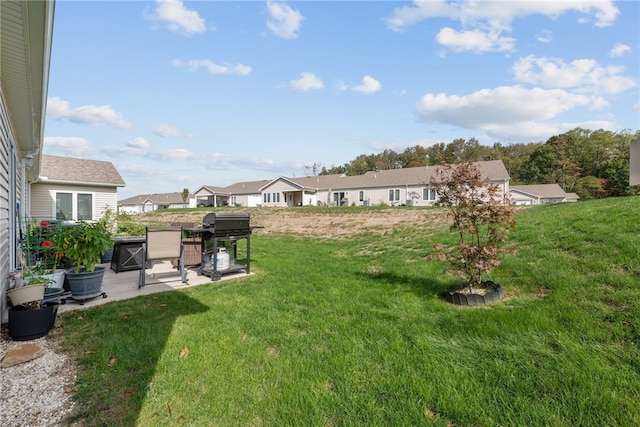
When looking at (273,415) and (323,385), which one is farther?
(323,385)

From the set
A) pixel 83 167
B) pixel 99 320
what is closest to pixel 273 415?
pixel 99 320

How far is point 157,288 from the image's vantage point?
562cm

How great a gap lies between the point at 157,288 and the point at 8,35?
4.11 meters

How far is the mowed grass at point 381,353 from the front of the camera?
6.77ft

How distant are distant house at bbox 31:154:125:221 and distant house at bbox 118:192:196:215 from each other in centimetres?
4546

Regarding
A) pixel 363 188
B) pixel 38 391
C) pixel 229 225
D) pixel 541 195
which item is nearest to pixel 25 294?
pixel 38 391

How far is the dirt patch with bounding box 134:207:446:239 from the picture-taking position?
16031 mm

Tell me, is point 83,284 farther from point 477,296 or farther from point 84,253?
point 477,296

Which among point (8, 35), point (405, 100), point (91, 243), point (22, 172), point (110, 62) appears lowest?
point (91, 243)

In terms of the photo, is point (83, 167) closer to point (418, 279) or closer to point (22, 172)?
point (22, 172)

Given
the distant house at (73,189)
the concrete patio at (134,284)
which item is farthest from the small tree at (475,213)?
the distant house at (73,189)

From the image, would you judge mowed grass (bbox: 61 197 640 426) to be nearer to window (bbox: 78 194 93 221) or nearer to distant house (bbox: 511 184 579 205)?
window (bbox: 78 194 93 221)

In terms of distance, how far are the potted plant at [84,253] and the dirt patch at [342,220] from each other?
11077 mm

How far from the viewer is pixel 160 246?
229 inches
